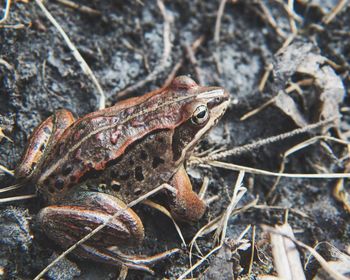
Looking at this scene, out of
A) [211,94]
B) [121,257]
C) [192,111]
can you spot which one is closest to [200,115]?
[192,111]

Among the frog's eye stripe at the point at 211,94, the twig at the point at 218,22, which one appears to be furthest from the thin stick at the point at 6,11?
the twig at the point at 218,22

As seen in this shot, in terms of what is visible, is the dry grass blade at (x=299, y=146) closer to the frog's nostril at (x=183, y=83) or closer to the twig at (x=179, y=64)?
the frog's nostril at (x=183, y=83)

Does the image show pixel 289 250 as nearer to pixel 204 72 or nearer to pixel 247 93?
pixel 247 93

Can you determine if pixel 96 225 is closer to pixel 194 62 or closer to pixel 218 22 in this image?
pixel 194 62

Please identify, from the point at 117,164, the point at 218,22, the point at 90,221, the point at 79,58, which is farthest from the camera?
the point at 218,22

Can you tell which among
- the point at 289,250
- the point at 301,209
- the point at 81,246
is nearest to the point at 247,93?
the point at 301,209

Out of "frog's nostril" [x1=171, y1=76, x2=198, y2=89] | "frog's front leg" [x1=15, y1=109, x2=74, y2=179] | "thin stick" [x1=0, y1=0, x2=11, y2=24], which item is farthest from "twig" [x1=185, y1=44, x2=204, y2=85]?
"thin stick" [x1=0, y1=0, x2=11, y2=24]

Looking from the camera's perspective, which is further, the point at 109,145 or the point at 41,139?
the point at 41,139
